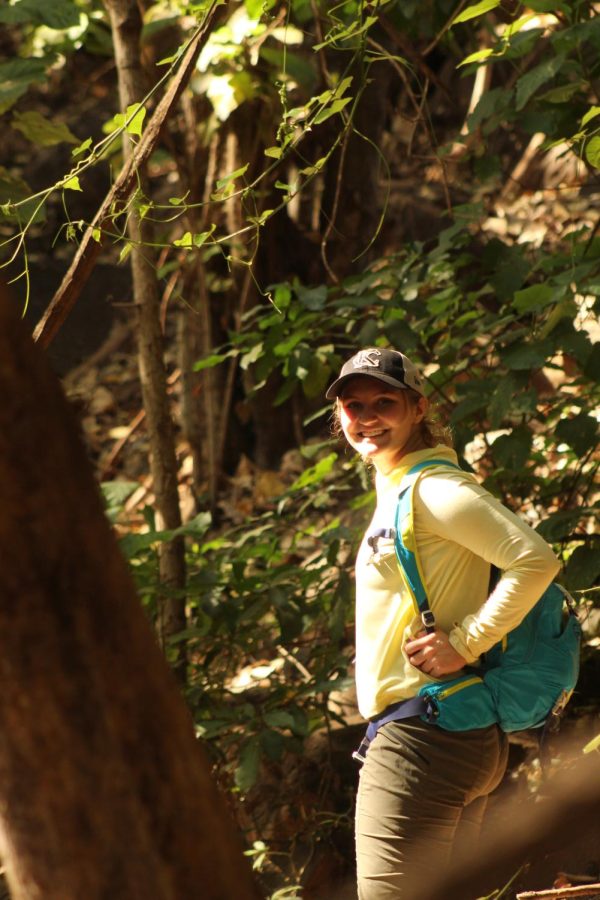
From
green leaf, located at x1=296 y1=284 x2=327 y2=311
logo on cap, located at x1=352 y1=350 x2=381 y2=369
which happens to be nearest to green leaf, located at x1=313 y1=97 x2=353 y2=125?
logo on cap, located at x1=352 y1=350 x2=381 y2=369

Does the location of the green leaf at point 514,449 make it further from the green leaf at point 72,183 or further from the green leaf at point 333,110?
the green leaf at point 72,183

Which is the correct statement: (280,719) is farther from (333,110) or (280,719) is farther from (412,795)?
(333,110)

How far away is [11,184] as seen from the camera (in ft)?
11.9

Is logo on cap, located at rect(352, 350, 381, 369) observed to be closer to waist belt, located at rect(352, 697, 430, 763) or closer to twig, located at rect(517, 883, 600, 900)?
waist belt, located at rect(352, 697, 430, 763)

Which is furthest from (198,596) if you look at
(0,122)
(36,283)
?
(0,122)

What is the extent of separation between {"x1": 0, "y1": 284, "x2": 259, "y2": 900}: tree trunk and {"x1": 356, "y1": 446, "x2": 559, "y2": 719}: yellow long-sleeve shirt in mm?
1482

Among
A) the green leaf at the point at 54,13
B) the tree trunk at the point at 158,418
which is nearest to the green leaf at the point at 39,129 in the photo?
the tree trunk at the point at 158,418

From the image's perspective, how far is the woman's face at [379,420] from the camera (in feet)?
8.41

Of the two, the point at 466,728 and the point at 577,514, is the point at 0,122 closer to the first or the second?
the point at 577,514

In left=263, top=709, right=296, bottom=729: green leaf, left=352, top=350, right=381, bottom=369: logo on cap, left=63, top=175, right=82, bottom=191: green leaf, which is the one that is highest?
left=63, top=175, right=82, bottom=191: green leaf

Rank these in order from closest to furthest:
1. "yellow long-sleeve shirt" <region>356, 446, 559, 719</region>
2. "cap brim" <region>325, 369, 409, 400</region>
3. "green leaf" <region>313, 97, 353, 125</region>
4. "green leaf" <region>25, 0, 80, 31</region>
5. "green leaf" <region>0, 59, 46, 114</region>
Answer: "yellow long-sleeve shirt" <region>356, 446, 559, 719</region> → "cap brim" <region>325, 369, 409, 400</region> → "green leaf" <region>313, 97, 353, 125</region> → "green leaf" <region>25, 0, 80, 31</region> → "green leaf" <region>0, 59, 46, 114</region>

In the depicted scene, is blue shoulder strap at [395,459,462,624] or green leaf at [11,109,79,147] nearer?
blue shoulder strap at [395,459,462,624]

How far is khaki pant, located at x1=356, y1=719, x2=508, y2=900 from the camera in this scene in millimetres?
2432

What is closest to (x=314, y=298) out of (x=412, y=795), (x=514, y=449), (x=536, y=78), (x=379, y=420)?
(x=514, y=449)
